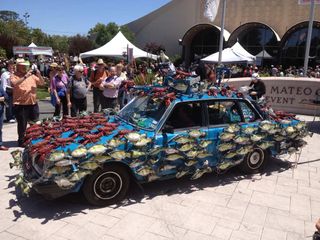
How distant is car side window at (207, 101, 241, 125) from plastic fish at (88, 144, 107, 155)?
188 centimetres

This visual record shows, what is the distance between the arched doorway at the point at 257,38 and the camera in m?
31.6

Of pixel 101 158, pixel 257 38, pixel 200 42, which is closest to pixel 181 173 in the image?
pixel 101 158

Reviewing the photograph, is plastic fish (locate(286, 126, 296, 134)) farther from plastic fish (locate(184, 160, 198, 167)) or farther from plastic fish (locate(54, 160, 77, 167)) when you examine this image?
plastic fish (locate(54, 160, 77, 167))

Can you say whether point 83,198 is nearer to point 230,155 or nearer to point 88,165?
point 88,165

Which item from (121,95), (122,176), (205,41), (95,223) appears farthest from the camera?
(205,41)

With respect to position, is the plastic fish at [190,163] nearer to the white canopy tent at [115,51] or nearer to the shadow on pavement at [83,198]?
the shadow on pavement at [83,198]

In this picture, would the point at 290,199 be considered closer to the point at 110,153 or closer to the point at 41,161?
the point at 110,153

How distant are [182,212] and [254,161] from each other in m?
2.07

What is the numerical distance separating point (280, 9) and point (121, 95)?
27.5 m

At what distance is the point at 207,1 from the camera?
40.0ft

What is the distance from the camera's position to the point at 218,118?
575 centimetres

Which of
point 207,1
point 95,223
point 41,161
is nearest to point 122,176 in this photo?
point 95,223

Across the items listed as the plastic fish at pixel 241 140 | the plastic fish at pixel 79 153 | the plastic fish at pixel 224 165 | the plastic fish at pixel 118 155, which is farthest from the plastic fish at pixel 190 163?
the plastic fish at pixel 79 153

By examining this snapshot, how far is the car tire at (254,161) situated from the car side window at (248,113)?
0.54m
